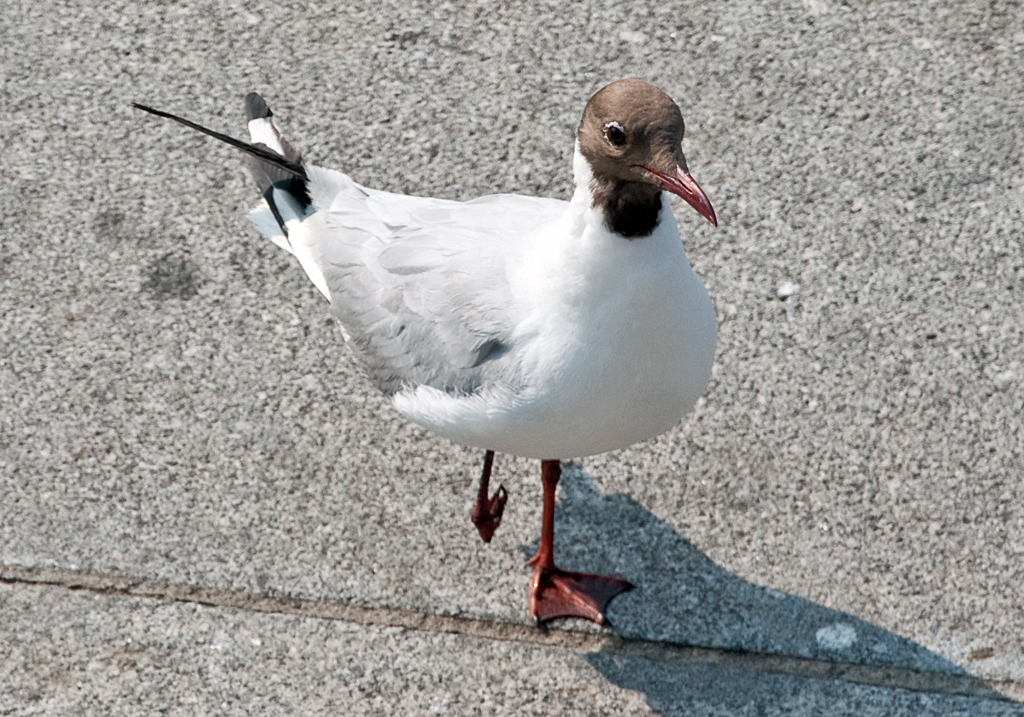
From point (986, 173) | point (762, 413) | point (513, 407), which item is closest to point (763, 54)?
point (986, 173)

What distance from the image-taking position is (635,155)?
269 centimetres

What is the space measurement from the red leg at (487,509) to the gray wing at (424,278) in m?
0.40

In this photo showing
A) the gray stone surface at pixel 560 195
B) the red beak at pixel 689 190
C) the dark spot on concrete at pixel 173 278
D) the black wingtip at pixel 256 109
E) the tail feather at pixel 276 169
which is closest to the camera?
the red beak at pixel 689 190

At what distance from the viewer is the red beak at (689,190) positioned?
2590 millimetres

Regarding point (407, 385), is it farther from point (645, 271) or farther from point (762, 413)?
point (762, 413)

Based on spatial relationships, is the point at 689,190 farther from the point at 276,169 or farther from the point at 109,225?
the point at 109,225

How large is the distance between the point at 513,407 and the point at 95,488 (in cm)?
149

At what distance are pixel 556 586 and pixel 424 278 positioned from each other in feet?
3.15

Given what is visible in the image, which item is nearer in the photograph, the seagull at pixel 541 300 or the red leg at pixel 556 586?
the seagull at pixel 541 300

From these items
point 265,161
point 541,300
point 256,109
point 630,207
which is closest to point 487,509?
point 541,300

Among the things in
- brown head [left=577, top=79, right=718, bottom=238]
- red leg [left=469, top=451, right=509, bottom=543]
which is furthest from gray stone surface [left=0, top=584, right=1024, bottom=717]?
brown head [left=577, top=79, right=718, bottom=238]

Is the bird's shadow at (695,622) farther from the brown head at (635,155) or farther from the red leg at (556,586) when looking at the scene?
the brown head at (635,155)

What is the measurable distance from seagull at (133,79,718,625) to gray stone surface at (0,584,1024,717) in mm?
230

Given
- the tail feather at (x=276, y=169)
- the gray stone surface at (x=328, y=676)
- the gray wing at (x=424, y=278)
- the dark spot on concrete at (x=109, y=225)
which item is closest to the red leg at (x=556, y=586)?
the gray stone surface at (x=328, y=676)
